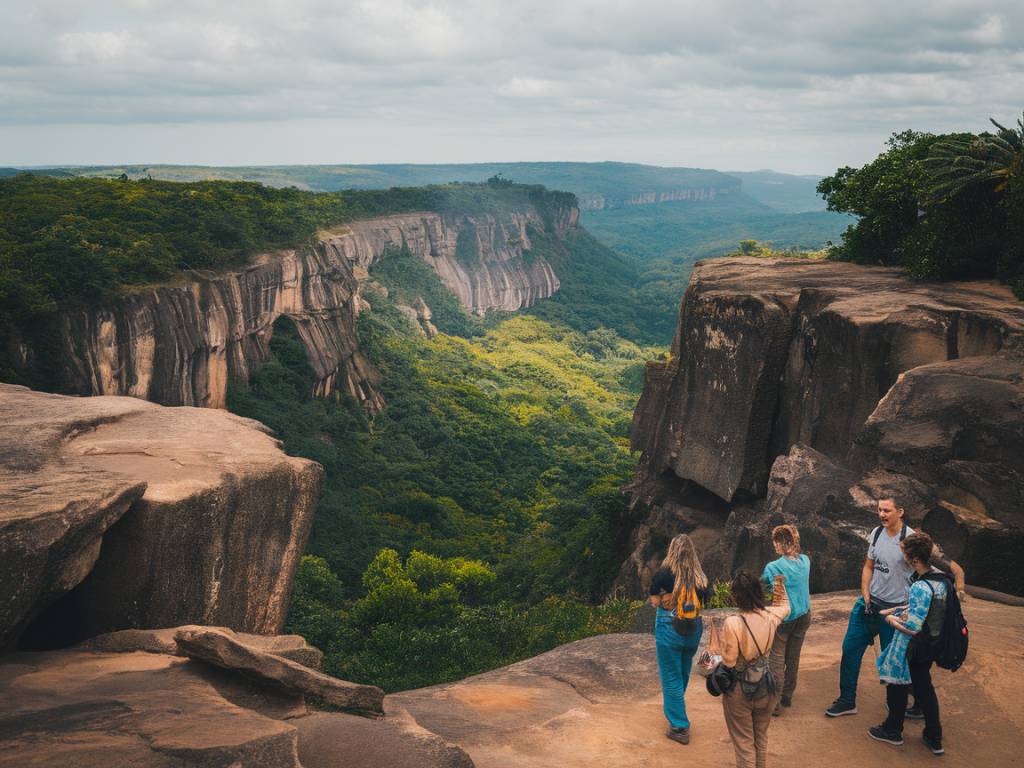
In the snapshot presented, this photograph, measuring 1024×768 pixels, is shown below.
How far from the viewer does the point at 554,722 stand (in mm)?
9797

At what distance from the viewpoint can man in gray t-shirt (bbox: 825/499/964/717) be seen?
342 inches

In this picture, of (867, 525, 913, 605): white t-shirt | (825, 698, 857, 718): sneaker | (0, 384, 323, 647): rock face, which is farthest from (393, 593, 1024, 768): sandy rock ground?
(0, 384, 323, 647): rock face

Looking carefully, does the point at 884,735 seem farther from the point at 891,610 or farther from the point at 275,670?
the point at 275,670

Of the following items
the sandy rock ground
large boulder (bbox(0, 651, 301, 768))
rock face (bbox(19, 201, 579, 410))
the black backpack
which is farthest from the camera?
rock face (bbox(19, 201, 579, 410))

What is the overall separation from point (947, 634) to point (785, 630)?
1.45 m

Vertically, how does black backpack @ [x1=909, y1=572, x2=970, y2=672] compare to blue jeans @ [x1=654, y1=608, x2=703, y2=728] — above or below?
above

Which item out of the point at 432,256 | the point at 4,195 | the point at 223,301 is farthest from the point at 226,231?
the point at 432,256

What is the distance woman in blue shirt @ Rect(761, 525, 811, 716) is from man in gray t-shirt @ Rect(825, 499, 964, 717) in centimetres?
54

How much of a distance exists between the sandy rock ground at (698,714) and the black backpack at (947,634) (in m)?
1.04

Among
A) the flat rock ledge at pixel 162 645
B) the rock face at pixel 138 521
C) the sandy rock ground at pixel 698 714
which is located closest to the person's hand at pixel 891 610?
the sandy rock ground at pixel 698 714

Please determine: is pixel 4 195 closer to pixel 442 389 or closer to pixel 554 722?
pixel 442 389

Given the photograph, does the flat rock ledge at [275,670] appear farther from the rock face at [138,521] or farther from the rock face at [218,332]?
the rock face at [218,332]

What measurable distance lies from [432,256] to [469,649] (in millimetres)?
87399

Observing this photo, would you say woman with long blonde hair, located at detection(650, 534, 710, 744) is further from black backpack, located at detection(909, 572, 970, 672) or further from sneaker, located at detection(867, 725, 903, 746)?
black backpack, located at detection(909, 572, 970, 672)
